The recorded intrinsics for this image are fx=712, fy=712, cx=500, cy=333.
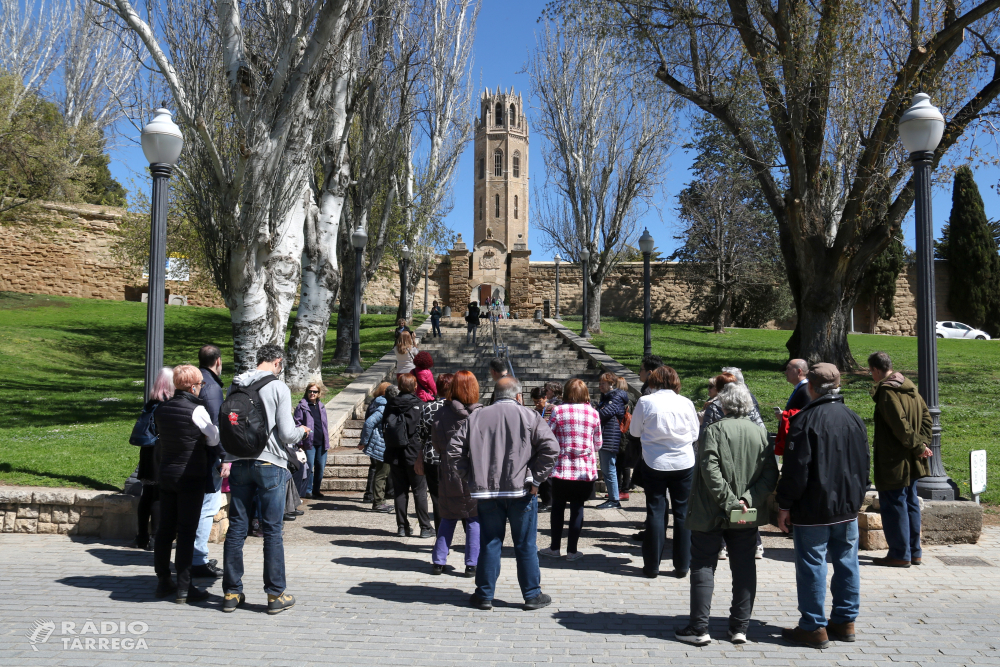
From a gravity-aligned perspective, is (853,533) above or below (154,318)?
below

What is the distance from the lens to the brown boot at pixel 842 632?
3.97 m

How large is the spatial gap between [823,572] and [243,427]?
11.3 feet

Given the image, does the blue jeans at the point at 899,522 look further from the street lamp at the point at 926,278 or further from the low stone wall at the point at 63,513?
the low stone wall at the point at 63,513

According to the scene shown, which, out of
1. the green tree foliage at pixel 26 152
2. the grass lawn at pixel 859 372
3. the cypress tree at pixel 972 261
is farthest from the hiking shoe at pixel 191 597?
the cypress tree at pixel 972 261

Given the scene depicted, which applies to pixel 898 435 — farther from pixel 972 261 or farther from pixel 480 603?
pixel 972 261

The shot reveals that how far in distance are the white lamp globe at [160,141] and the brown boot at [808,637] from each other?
6066 millimetres

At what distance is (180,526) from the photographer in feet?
15.0

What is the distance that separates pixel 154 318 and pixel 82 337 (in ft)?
49.0

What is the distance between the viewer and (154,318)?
6191 millimetres

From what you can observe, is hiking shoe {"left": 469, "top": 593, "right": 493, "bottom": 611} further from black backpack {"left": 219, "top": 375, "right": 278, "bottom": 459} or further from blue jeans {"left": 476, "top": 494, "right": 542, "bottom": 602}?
black backpack {"left": 219, "top": 375, "right": 278, "bottom": 459}

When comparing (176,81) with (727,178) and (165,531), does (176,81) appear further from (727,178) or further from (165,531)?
(727,178)

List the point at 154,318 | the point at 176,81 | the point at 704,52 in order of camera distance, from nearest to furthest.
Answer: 1. the point at 154,318
2. the point at 176,81
3. the point at 704,52

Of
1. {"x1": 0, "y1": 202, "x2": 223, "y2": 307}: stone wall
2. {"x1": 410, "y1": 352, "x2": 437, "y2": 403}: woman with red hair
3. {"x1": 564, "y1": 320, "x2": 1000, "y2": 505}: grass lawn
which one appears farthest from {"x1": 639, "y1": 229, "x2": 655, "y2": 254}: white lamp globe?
{"x1": 0, "y1": 202, "x2": 223, "y2": 307}: stone wall

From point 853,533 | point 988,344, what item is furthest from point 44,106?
point 988,344
